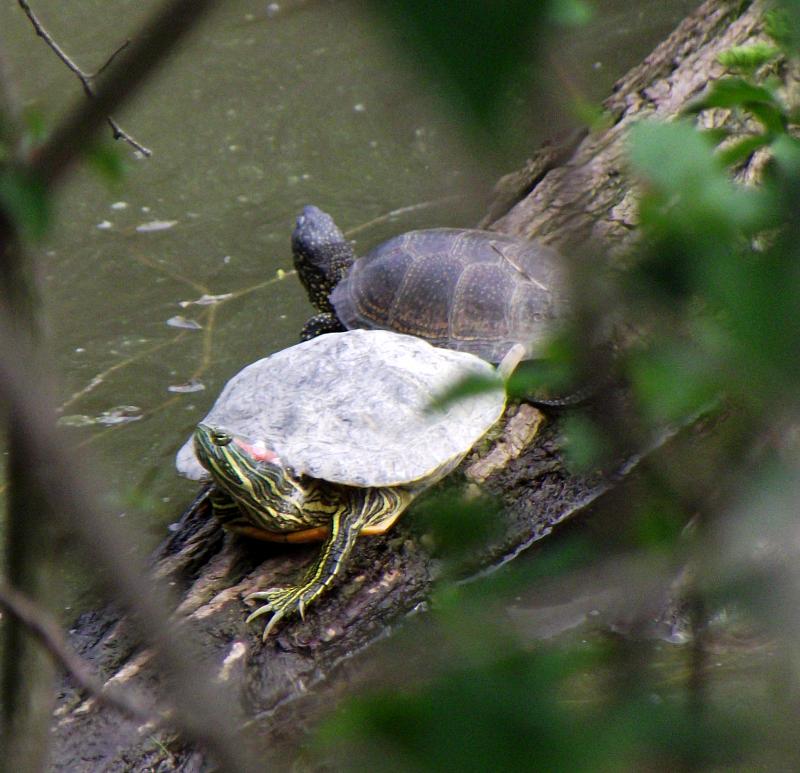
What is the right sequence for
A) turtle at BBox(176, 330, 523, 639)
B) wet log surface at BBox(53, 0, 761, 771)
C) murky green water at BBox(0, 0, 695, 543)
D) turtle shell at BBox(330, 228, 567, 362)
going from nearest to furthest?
wet log surface at BBox(53, 0, 761, 771), turtle at BBox(176, 330, 523, 639), turtle shell at BBox(330, 228, 567, 362), murky green water at BBox(0, 0, 695, 543)

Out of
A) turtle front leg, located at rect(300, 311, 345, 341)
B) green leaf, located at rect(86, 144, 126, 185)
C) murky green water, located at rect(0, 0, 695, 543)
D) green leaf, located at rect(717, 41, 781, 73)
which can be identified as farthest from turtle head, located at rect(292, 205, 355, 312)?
green leaf, located at rect(86, 144, 126, 185)

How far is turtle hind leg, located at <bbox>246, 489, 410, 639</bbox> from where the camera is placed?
243cm

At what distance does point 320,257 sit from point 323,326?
36 cm

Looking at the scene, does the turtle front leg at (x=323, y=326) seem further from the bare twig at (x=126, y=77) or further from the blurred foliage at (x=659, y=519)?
the bare twig at (x=126, y=77)

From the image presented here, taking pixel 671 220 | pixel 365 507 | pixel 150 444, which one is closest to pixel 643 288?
pixel 671 220

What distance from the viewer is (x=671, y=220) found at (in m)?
0.56

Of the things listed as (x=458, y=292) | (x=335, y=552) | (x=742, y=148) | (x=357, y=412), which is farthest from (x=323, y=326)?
(x=742, y=148)

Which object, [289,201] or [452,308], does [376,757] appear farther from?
[289,201]

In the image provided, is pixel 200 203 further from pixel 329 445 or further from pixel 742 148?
pixel 742 148

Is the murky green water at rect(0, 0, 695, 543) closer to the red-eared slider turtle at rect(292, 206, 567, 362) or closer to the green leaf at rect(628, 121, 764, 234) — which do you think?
the red-eared slider turtle at rect(292, 206, 567, 362)

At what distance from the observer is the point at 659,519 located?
24.4 inches

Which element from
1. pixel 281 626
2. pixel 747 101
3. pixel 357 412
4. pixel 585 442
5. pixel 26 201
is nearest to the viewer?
pixel 26 201

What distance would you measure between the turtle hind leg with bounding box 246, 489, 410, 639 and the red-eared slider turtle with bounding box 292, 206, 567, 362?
689 millimetres

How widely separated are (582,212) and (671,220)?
0.05 metres
